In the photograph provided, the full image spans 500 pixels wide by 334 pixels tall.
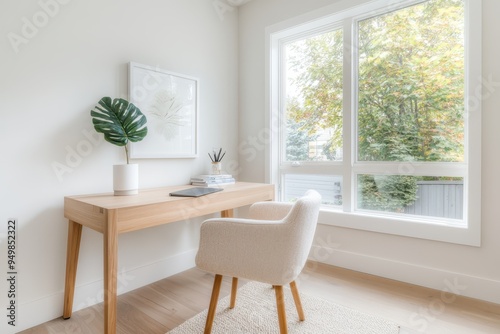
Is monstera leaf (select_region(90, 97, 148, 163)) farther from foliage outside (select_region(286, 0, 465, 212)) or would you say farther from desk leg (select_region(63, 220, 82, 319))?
foliage outside (select_region(286, 0, 465, 212))

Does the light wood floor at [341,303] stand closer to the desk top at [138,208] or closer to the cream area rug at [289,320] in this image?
the cream area rug at [289,320]

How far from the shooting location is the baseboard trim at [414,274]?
69.8 inches

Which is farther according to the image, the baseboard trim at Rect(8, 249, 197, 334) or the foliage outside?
the foliage outside

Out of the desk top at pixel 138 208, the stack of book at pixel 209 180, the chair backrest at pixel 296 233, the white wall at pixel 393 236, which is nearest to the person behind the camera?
the chair backrest at pixel 296 233

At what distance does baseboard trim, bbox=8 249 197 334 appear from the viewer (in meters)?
1.55

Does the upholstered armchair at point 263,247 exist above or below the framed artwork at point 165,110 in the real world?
below

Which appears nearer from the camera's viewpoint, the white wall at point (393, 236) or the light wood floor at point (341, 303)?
the light wood floor at point (341, 303)

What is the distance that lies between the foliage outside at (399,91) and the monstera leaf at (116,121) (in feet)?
5.15

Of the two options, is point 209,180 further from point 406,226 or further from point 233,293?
point 406,226

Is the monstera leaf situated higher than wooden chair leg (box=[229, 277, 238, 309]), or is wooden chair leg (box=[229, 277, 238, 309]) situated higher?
the monstera leaf


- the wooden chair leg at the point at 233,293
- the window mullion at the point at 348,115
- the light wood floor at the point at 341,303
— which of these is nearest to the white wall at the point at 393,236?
the light wood floor at the point at 341,303

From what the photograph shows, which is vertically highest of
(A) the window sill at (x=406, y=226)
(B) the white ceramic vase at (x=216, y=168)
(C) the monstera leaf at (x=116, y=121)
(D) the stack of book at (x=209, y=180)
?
(C) the monstera leaf at (x=116, y=121)

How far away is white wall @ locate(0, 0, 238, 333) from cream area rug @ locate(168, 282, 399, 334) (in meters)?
0.74

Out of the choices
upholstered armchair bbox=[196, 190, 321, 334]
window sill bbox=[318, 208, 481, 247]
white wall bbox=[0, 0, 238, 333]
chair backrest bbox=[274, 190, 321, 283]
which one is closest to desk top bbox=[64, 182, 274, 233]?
white wall bbox=[0, 0, 238, 333]
